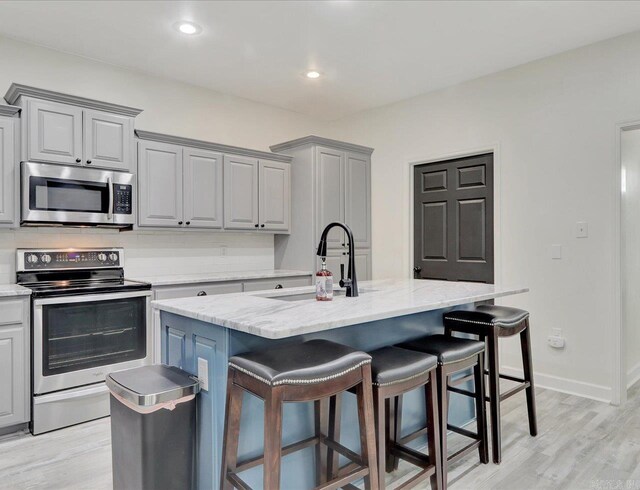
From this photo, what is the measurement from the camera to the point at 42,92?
299 cm

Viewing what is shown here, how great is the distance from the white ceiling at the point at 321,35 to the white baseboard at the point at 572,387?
264cm

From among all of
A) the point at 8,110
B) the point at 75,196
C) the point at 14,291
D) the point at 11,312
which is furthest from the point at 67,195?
the point at 11,312

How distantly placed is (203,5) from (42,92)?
1237 mm

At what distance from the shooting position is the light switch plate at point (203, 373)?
1833 mm

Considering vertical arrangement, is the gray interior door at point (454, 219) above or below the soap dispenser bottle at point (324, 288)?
above

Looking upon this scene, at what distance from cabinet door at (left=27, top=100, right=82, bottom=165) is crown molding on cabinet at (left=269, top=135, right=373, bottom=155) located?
2056 millimetres

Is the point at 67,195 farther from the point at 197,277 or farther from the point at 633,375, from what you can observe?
the point at 633,375

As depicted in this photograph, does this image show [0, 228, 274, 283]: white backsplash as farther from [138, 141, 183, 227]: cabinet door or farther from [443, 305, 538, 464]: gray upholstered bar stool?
[443, 305, 538, 464]: gray upholstered bar stool

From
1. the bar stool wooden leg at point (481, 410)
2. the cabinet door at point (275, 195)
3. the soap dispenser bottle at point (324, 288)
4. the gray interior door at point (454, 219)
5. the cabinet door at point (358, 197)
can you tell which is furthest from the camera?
the cabinet door at point (358, 197)

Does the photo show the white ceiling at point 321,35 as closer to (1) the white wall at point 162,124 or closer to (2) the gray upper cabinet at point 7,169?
(1) the white wall at point 162,124

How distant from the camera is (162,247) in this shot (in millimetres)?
4047

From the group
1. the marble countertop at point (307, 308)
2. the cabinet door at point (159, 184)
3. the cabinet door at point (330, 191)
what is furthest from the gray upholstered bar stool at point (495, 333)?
the cabinet door at point (159, 184)

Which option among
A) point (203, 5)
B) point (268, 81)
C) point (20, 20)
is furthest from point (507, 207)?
point (20, 20)

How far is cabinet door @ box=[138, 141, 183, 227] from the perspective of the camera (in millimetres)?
3604
